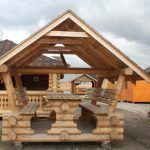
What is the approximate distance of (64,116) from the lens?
30.5 ft

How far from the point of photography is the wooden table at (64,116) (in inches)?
361

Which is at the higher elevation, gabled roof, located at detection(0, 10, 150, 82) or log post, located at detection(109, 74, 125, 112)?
gabled roof, located at detection(0, 10, 150, 82)

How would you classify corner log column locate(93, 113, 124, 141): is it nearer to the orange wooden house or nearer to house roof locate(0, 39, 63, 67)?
house roof locate(0, 39, 63, 67)

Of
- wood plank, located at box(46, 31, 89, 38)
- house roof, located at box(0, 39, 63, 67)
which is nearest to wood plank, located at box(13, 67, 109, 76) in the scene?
wood plank, located at box(46, 31, 89, 38)

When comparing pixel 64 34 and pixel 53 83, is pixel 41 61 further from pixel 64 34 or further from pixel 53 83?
pixel 64 34

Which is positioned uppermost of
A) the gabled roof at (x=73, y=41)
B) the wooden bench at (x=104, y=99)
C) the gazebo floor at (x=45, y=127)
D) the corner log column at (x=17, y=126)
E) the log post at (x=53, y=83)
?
the gabled roof at (x=73, y=41)

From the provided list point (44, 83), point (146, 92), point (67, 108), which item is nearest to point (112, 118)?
point (67, 108)

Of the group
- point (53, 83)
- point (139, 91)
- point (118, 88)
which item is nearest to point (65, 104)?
point (118, 88)

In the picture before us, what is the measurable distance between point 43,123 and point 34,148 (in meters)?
2.37

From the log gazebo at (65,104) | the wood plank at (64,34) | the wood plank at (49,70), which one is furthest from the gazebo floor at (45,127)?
the wood plank at (64,34)

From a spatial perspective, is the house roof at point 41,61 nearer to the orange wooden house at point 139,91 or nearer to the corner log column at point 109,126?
the corner log column at point 109,126

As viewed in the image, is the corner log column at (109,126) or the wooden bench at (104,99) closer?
the corner log column at (109,126)

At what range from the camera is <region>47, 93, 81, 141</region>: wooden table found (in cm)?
917

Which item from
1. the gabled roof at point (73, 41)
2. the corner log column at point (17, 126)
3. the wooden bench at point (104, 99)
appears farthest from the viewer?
the wooden bench at point (104, 99)
